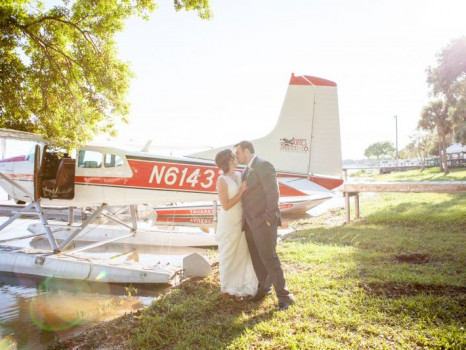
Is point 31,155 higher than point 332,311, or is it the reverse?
point 31,155

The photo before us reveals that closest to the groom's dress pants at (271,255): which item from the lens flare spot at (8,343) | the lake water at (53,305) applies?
the lake water at (53,305)

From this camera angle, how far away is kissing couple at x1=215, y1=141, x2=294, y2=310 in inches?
133

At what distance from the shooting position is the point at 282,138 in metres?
8.77

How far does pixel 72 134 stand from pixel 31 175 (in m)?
1.64

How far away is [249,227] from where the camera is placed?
362 cm

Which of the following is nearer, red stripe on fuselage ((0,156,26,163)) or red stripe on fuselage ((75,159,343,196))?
red stripe on fuselage ((75,159,343,196))

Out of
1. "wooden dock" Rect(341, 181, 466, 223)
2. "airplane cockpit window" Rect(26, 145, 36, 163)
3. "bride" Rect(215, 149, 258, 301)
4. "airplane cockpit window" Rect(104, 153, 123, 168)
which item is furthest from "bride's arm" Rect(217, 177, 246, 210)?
"wooden dock" Rect(341, 181, 466, 223)

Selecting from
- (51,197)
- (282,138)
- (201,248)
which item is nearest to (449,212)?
(282,138)

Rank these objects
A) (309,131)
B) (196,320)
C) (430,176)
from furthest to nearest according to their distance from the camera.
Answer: (430,176)
(309,131)
(196,320)

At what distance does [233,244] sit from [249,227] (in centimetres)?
28

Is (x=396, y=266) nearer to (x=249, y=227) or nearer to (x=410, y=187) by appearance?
(x=249, y=227)

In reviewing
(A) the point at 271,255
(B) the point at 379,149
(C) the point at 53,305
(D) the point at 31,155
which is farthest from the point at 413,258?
(B) the point at 379,149

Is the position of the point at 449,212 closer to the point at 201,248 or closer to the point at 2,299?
the point at 201,248

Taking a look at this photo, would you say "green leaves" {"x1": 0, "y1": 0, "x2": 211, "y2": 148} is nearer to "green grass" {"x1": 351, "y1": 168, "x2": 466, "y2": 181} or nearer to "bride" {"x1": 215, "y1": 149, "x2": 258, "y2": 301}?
"bride" {"x1": 215, "y1": 149, "x2": 258, "y2": 301}
